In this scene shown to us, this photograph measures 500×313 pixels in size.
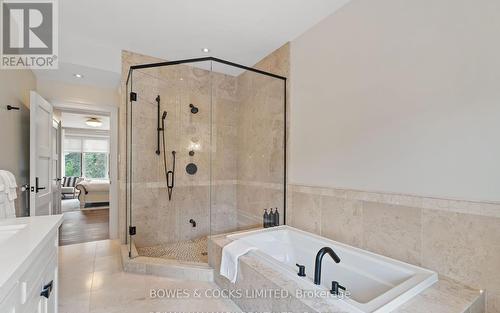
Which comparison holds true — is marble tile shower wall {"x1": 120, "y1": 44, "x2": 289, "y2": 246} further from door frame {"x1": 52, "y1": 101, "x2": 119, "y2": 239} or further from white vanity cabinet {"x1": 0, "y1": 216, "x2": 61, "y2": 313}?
white vanity cabinet {"x1": 0, "y1": 216, "x2": 61, "y2": 313}

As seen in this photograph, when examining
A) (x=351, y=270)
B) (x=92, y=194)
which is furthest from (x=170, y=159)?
(x=92, y=194)

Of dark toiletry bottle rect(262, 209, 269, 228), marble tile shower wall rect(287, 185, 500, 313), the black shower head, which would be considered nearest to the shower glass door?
the black shower head

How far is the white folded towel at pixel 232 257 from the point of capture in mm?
1957

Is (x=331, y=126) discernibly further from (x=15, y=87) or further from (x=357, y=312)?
(x=15, y=87)

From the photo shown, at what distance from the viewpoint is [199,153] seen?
3.56 meters

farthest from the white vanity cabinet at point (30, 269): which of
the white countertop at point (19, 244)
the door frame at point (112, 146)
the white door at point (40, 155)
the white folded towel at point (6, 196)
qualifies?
the door frame at point (112, 146)

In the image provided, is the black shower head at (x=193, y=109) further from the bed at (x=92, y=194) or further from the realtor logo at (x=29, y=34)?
the bed at (x=92, y=194)

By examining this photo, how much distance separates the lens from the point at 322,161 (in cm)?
249

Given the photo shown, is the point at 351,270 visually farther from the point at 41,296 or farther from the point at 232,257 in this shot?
the point at 41,296

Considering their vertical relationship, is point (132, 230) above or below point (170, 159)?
below

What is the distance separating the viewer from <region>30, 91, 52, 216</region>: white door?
2596 millimetres

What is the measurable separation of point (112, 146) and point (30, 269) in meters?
3.03

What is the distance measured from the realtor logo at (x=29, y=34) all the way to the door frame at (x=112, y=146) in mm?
710

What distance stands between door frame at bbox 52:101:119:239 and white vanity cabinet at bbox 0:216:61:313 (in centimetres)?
231
